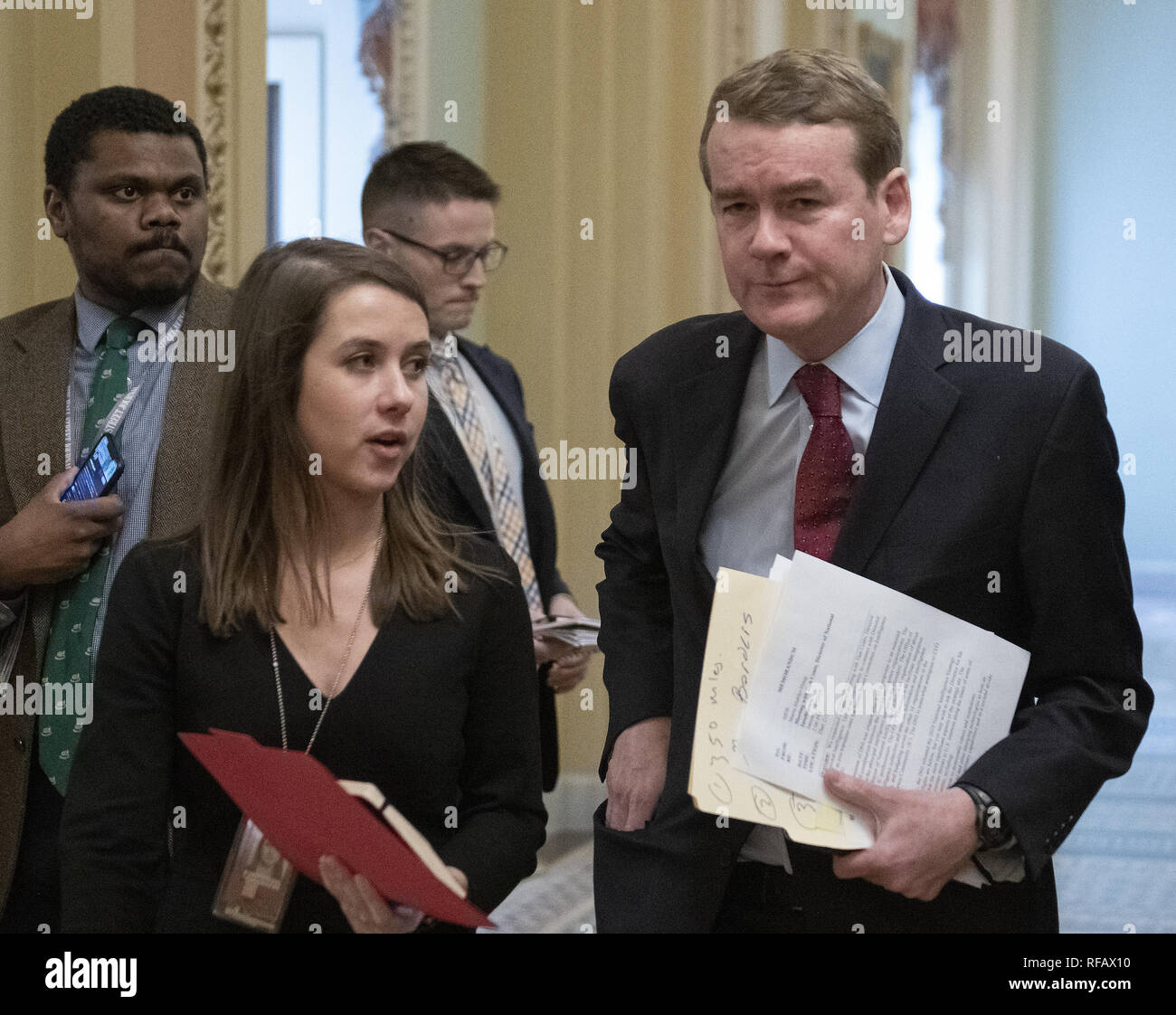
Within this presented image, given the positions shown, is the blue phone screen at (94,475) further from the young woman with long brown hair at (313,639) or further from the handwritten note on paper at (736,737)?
the handwritten note on paper at (736,737)

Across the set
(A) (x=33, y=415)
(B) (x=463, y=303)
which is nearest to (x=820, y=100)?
(A) (x=33, y=415)

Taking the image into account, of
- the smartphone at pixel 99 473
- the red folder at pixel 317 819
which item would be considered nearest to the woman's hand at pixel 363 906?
the red folder at pixel 317 819

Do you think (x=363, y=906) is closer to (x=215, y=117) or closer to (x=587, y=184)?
(x=215, y=117)

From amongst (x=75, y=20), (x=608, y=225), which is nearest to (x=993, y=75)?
(x=608, y=225)

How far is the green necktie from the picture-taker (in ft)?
7.32

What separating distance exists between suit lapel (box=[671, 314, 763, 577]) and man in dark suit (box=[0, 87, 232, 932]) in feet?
2.91

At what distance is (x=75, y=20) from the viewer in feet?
10.6

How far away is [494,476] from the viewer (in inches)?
123

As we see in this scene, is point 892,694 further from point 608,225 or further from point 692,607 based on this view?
point 608,225

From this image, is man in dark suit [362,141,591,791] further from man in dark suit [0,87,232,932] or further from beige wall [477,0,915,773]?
beige wall [477,0,915,773]

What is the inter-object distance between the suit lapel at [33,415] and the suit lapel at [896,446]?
1.41 metres

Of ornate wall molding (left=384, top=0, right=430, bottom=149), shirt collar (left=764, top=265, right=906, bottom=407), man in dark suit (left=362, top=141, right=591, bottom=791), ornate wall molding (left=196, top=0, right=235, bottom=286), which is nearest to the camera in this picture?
shirt collar (left=764, top=265, right=906, bottom=407)

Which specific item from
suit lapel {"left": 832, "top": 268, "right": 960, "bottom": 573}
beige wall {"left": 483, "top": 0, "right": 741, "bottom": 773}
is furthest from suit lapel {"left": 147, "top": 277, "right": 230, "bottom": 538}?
beige wall {"left": 483, "top": 0, "right": 741, "bottom": 773}

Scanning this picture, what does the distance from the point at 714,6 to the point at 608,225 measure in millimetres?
921
